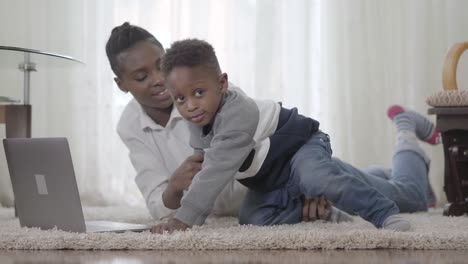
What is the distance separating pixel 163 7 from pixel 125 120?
113cm

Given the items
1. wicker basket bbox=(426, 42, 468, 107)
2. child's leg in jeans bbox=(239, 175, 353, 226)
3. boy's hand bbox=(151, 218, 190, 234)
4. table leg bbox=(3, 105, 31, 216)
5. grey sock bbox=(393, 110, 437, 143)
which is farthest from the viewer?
grey sock bbox=(393, 110, 437, 143)

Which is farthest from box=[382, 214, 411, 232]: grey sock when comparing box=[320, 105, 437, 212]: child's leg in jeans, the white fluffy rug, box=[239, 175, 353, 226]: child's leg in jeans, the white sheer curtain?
the white sheer curtain

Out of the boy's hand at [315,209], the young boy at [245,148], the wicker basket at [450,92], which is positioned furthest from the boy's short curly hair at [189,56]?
the wicker basket at [450,92]

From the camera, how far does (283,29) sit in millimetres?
2977

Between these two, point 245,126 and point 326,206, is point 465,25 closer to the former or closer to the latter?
point 326,206

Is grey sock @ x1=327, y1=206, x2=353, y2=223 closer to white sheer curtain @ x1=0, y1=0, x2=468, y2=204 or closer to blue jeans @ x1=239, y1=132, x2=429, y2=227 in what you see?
blue jeans @ x1=239, y1=132, x2=429, y2=227

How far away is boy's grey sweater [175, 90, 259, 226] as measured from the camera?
4.83ft

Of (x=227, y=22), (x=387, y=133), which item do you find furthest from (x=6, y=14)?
(x=387, y=133)

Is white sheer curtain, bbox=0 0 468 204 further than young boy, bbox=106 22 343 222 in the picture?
Yes

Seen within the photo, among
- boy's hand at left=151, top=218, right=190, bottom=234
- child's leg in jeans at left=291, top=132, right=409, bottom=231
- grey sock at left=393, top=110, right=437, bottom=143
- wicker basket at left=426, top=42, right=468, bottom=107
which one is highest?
wicker basket at left=426, top=42, right=468, bottom=107

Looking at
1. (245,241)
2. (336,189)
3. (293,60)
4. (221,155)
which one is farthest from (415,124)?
(245,241)

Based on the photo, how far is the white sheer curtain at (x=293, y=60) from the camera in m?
2.91

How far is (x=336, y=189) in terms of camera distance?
1548 millimetres

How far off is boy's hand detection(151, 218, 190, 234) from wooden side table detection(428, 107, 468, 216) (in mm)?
922
